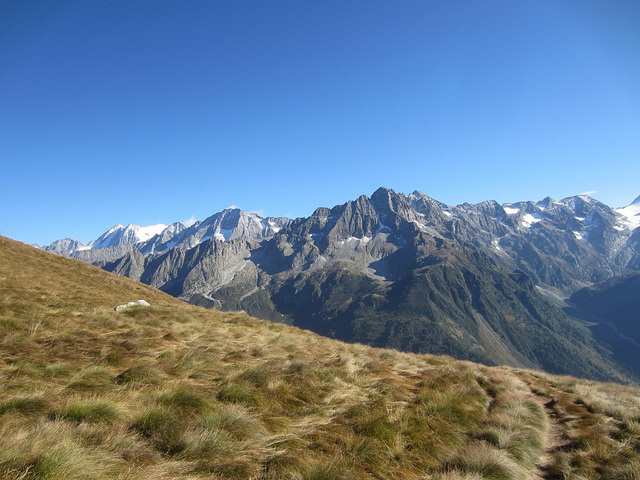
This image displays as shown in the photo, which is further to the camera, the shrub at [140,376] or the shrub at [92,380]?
the shrub at [140,376]

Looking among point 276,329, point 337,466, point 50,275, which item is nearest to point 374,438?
point 337,466

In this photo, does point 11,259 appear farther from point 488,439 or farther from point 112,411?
point 488,439

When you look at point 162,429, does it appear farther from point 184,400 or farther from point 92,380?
point 92,380

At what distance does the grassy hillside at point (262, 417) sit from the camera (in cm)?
461

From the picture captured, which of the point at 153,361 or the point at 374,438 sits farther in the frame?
the point at 153,361

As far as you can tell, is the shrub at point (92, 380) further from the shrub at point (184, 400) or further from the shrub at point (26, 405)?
the shrub at point (184, 400)

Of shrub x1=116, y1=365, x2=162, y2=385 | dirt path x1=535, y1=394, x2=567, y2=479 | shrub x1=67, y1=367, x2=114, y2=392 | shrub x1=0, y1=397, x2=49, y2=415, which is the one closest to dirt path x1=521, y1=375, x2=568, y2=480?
dirt path x1=535, y1=394, x2=567, y2=479

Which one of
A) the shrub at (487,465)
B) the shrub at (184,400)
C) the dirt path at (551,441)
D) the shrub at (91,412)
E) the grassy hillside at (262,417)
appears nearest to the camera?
the grassy hillside at (262,417)

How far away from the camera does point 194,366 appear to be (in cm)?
941

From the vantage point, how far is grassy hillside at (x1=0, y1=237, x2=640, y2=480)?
4.61 m

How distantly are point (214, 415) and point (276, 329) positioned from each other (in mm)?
15786

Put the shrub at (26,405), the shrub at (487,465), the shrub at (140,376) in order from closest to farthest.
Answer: the shrub at (26,405) → the shrub at (487,465) → the shrub at (140,376)

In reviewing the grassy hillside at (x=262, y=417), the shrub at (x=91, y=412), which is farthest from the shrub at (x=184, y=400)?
the shrub at (x=91, y=412)

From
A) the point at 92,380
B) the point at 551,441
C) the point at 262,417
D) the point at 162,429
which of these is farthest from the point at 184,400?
the point at 551,441
